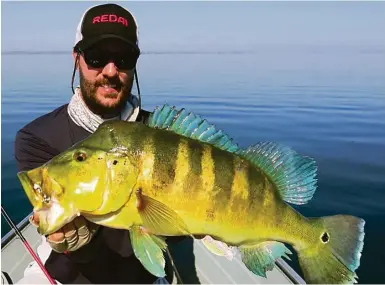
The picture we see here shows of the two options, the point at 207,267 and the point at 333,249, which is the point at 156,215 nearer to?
the point at 333,249

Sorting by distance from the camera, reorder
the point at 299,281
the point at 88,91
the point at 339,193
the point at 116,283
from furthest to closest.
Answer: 1. the point at 339,193
2. the point at 299,281
3. the point at 116,283
4. the point at 88,91

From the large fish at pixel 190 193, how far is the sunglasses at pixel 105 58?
34.8 inches

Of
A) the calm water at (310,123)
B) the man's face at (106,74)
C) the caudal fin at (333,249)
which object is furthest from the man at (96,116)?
the calm water at (310,123)

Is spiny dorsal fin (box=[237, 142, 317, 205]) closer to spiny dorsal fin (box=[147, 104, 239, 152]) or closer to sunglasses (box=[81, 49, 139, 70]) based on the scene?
spiny dorsal fin (box=[147, 104, 239, 152])

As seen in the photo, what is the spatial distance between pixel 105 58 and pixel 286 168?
4.20 feet

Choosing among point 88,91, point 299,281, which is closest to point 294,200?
point 88,91

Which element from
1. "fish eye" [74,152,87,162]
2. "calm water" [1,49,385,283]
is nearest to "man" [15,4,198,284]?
"fish eye" [74,152,87,162]

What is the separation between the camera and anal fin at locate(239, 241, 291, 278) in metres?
2.01

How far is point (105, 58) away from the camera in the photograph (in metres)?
2.67

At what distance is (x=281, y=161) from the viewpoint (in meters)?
2.04

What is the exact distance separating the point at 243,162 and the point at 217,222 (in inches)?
11.3

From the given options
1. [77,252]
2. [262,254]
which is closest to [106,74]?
[77,252]

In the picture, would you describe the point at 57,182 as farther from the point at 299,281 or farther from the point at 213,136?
the point at 299,281

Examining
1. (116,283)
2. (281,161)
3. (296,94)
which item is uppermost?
(296,94)
